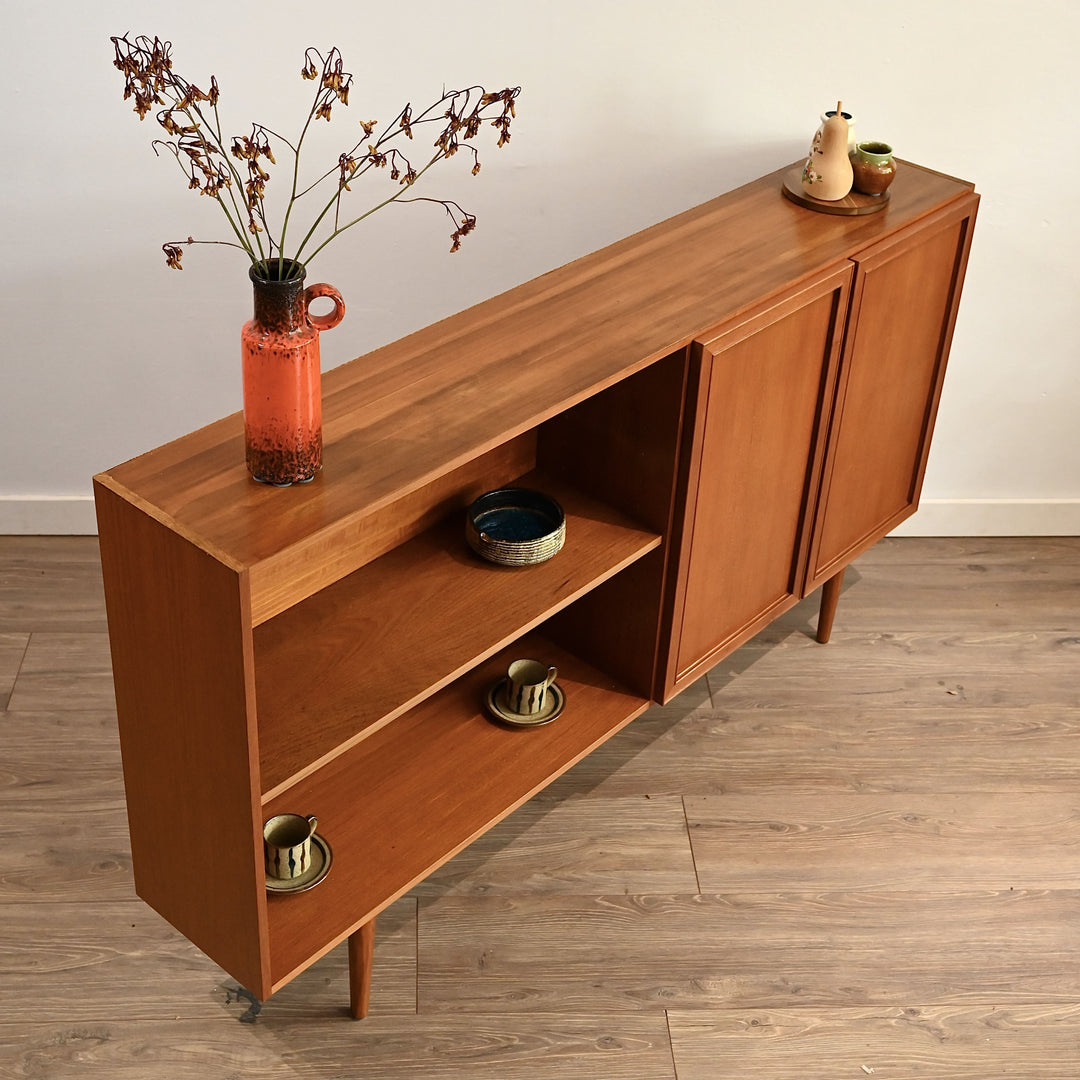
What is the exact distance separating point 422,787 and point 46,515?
1.51m

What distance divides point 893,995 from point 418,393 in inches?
53.2

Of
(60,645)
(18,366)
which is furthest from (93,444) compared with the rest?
(60,645)

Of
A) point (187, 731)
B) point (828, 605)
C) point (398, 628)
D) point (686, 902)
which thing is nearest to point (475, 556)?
point (398, 628)

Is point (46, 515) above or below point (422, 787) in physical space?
below

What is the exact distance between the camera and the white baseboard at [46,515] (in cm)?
332

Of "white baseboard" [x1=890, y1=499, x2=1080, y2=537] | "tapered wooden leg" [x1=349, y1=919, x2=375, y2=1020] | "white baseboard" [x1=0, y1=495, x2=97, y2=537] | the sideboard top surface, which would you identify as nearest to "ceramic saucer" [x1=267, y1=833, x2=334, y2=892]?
"tapered wooden leg" [x1=349, y1=919, x2=375, y2=1020]

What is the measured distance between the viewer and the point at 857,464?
9.11 ft

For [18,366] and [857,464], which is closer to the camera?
[857,464]

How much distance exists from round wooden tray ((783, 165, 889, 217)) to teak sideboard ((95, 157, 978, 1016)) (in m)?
0.02

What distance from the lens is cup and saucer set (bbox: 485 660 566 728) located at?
8.05ft

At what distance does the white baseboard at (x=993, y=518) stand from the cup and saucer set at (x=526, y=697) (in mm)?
1400

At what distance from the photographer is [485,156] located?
2881 mm

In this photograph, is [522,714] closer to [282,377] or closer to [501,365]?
[501,365]

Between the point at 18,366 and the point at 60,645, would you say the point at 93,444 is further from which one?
the point at 60,645
